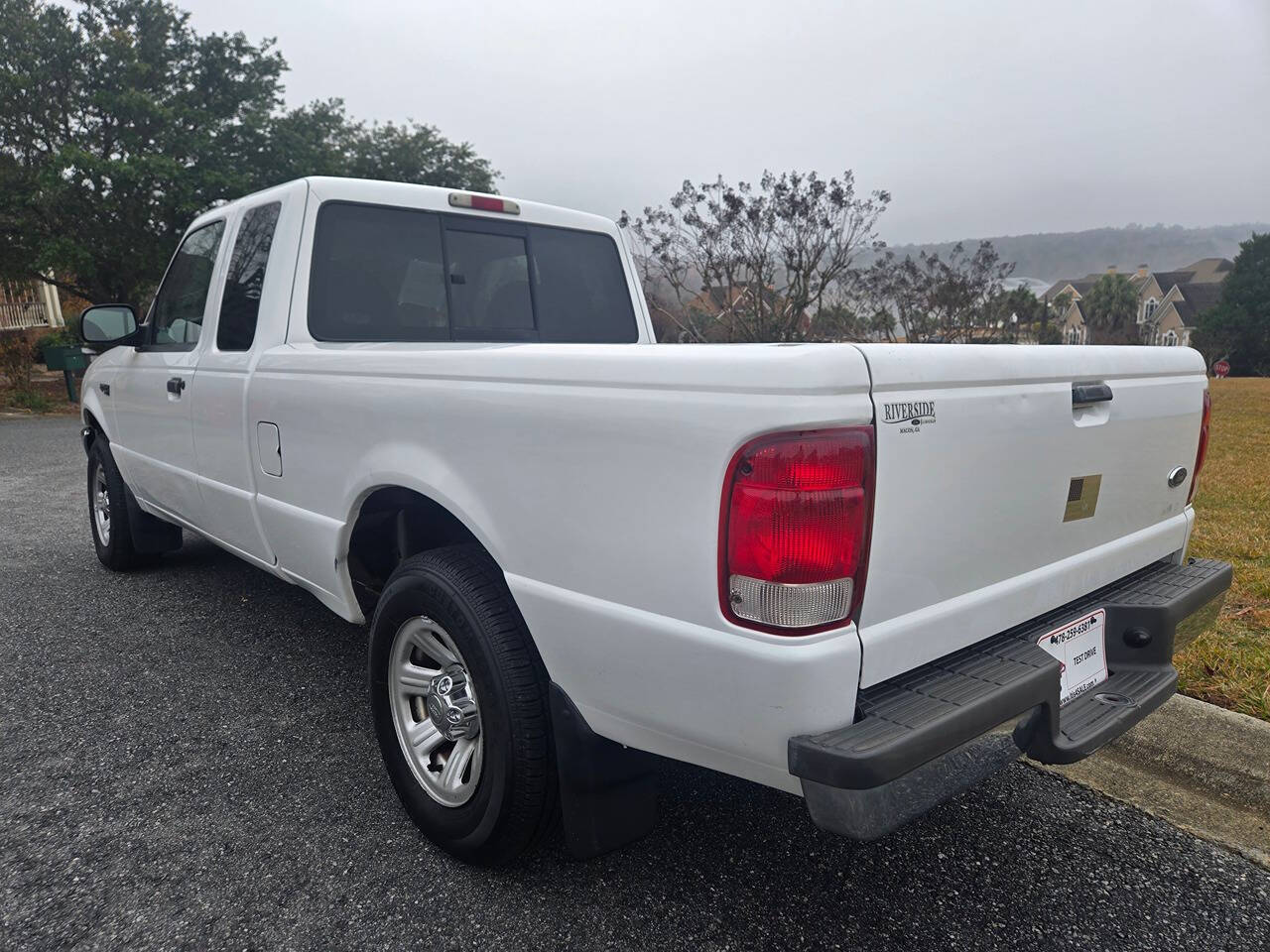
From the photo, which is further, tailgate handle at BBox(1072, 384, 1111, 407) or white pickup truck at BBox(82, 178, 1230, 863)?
tailgate handle at BBox(1072, 384, 1111, 407)

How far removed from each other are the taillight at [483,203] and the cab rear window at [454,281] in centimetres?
5

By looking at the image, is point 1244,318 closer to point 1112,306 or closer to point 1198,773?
point 1112,306

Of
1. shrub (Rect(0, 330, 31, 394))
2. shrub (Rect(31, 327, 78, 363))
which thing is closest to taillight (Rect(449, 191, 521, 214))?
shrub (Rect(0, 330, 31, 394))

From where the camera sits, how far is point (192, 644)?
12.6ft

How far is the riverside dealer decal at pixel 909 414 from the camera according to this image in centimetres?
154

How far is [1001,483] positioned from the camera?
1803 millimetres

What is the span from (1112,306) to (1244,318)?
18.9 m

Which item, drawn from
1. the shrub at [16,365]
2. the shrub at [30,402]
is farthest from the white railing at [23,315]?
the shrub at [30,402]

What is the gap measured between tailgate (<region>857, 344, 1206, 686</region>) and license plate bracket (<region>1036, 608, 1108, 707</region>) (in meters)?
0.07

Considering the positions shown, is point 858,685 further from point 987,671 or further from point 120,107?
point 120,107

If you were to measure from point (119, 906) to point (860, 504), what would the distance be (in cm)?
211

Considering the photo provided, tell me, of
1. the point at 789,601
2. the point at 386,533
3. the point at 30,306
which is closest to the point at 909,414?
the point at 789,601

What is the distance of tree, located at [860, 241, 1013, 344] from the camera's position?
14953 mm

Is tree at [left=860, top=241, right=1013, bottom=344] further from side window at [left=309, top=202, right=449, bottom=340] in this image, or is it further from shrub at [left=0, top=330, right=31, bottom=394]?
shrub at [left=0, top=330, right=31, bottom=394]
